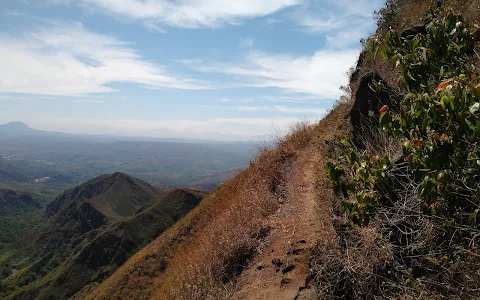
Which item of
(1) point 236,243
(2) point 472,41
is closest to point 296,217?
(1) point 236,243

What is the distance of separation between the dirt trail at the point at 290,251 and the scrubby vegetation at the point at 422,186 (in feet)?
1.92

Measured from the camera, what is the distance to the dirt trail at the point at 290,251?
5027 millimetres

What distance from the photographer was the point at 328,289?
14.3 feet

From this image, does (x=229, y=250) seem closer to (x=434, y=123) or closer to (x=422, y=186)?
(x=422, y=186)

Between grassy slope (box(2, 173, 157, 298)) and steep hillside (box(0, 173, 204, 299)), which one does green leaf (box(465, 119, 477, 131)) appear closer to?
steep hillside (box(0, 173, 204, 299))

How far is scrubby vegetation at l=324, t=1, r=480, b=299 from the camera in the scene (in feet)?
7.39

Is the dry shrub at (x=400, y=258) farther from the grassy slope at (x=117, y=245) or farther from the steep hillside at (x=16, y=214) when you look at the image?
the steep hillside at (x=16, y=214)

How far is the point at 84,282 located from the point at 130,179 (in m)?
92.0

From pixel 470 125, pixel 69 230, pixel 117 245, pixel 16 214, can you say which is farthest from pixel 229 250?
pixel 16 214

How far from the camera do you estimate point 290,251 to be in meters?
5.76

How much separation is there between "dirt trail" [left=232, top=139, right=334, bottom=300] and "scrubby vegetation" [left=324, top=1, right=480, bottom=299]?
586 mm

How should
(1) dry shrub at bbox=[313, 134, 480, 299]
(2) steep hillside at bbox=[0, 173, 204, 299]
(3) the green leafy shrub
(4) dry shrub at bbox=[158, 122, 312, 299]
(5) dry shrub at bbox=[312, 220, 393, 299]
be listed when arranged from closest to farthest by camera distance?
(3) the green leafy shrub, (1) dry shrub at bbox=[313, 134, 480, 299], (5) dry shrub at bbox=[312, 220, 393, 299], (4) dry shrub at bbox=[158, 122, 312, 299], (2) steep hillside at bbox=[0, 173, 204, 299]

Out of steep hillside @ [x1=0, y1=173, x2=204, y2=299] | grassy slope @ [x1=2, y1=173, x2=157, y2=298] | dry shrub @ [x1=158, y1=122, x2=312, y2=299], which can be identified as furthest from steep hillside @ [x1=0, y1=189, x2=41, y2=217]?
dry shrub @ [x1=158, y1=122, x2=312, y2=299]

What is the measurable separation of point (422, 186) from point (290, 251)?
3.82m
